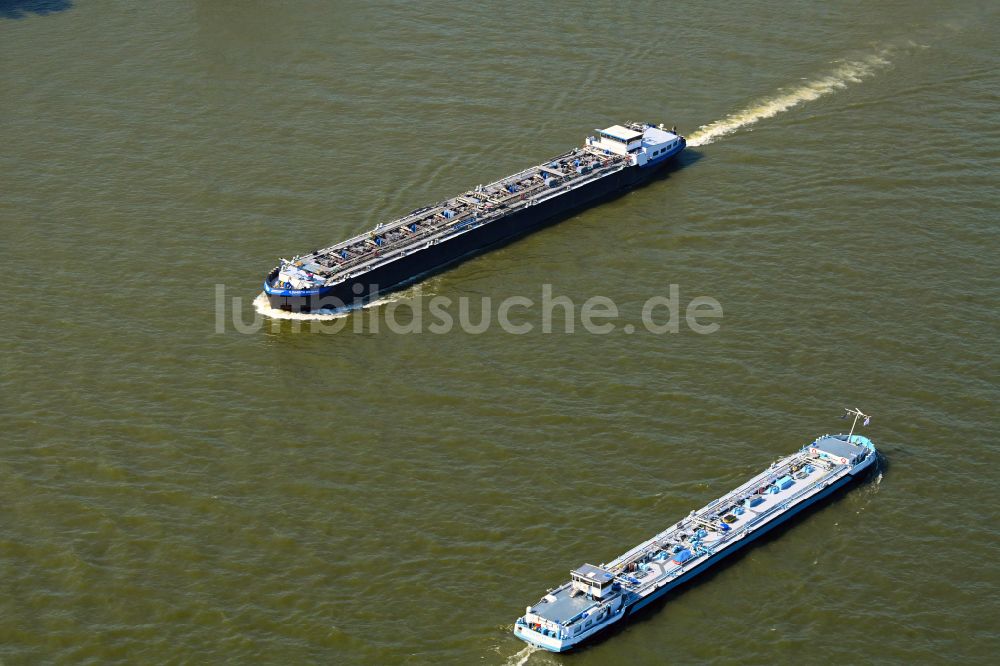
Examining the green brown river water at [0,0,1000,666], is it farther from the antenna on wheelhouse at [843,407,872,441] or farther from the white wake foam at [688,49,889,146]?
the antenna on wheelhouse at [843,407,872,441]

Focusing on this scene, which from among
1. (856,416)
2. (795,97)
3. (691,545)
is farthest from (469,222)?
(795,97)

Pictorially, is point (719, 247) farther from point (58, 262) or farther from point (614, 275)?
point (58, 262)

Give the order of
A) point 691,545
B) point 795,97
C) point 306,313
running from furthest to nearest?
point 795,97 → point 306,313 → point 691,545

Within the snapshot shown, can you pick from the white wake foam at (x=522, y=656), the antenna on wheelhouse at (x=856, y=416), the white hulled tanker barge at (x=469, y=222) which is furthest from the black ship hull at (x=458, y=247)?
the white wake foam at (x=522, y=656)

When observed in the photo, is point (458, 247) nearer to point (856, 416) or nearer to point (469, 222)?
point (469, 222)

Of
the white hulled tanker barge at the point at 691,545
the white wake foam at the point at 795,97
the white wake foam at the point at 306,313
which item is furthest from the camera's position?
the white wake foam at the point at 795,97

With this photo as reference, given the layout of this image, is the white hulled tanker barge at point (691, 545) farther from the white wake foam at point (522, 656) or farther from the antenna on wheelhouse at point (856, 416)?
the white wake foam at point (522, 656)

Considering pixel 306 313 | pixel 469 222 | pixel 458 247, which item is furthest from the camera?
pixel 469 222
